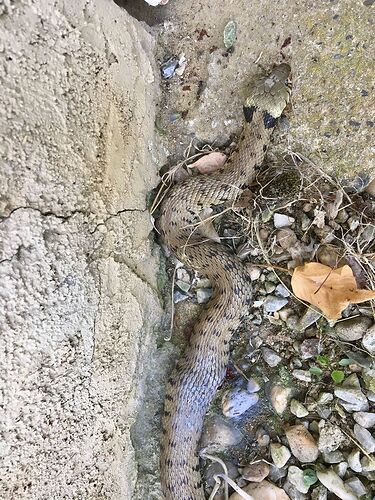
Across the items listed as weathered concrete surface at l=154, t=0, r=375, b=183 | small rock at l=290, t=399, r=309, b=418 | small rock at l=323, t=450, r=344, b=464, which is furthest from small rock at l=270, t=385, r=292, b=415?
weathered concrete surface at l=154, t=0, r=375, b=183

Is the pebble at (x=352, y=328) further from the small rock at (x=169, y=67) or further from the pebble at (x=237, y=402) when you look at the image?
the small rock at (x=169, y=67)

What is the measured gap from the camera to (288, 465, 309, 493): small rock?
7.46 feet

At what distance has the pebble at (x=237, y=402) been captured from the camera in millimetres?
2363

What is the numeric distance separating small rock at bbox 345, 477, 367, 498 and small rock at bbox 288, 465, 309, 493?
173 millimetres

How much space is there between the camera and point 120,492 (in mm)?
2180

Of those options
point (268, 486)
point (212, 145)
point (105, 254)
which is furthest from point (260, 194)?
point (268, 486)

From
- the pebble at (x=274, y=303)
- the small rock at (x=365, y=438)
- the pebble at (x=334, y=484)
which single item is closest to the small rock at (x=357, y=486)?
the pebble at (x=334, y=484)

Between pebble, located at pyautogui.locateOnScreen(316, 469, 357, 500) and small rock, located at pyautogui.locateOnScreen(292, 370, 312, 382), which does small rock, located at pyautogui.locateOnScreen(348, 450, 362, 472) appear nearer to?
pebble, located at pyautogui.locateOnScreen(316, 469, 357, 500)

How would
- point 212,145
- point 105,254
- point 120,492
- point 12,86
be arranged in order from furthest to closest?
point 212,145, point 120,492, point 105,254, point 12,86

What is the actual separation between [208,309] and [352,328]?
59 centimetres

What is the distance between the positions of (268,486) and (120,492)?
0.62 m

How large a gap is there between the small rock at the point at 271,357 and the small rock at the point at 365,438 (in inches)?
16.1

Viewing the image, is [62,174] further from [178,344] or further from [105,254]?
[178,344]

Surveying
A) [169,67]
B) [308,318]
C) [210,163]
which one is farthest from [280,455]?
[169,67]
